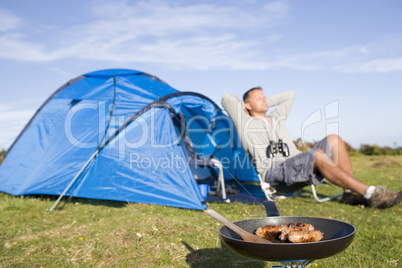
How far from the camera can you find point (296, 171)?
15.4ft

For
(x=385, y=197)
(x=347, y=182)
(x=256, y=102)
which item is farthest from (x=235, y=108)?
(x=385, y=197)

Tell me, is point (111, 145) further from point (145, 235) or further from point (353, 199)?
point (353, 199)

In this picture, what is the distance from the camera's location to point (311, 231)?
1.91m

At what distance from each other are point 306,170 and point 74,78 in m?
4.28

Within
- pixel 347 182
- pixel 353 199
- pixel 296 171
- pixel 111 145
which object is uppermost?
pixel 111 145

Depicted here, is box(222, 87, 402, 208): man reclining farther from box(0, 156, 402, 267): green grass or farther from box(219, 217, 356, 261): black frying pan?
box(219, 217, 356, 261): black frying pan

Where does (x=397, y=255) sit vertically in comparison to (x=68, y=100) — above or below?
below

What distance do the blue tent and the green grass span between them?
0.28 m

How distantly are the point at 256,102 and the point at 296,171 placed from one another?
1.19 meters

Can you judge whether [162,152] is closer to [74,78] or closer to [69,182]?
[69,182]

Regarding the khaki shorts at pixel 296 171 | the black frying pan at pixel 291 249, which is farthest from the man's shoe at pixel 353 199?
Answer: the black frying pan at pixel 291 249

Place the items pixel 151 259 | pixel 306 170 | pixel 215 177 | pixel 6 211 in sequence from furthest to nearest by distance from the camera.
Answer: pixel 215 177 < pixel 6 211 < pixel 306 170 < pixel 151 259

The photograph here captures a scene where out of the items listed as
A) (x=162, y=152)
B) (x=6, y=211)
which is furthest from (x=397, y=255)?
(x=6, y=211)

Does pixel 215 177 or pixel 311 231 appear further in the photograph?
pixel 215 177
